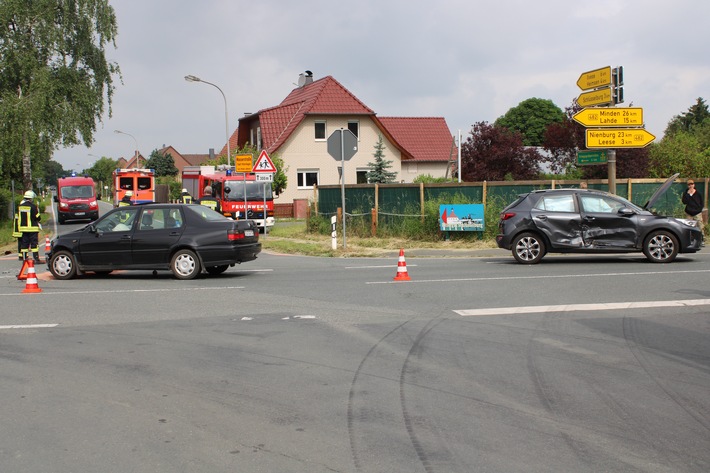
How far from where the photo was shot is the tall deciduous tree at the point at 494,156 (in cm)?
4753

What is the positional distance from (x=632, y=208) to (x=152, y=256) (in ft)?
33.2

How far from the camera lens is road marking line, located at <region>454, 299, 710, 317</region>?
1014 centimetres

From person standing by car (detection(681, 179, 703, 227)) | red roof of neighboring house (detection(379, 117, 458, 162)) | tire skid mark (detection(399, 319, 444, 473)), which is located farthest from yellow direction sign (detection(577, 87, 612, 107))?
red roof of neighboring house (detection(379, 117, 458, 162))

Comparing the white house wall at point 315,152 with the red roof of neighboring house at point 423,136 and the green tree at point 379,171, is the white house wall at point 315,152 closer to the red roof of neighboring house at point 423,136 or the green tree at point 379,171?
the green tree at point 379,171

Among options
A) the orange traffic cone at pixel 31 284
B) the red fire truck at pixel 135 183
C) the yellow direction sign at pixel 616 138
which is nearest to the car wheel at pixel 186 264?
the orange traffic cone at pixel 31 284

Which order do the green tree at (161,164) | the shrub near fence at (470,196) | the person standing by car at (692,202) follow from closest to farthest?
the person standing by car at (692,202) → the shrub near fence at (470,196) → the green tree at (161,164)

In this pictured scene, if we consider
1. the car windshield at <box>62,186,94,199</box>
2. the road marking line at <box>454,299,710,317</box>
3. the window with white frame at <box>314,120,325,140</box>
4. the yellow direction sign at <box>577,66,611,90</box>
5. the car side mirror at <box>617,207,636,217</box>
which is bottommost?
the road marking line at <box>454,299,710,317</box>

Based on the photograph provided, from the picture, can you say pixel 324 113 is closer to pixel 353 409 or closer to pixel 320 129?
pixel 320 129

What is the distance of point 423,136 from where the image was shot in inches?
2442

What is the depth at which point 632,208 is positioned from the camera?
16484 mm

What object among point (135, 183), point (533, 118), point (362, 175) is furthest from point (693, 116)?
point (135, 183)

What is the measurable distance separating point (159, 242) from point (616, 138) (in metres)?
12.7

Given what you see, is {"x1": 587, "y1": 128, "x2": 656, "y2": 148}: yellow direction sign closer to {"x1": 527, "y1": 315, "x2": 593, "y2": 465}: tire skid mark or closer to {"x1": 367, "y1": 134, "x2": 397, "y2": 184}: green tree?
{"x1": 527, "y1": 315, "x2": 593, "y2": 465}: tire skid mark

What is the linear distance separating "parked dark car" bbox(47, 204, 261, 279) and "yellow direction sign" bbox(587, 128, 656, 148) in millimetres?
10465
